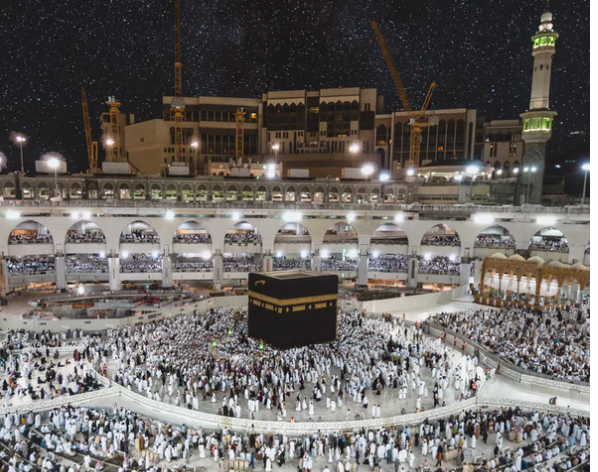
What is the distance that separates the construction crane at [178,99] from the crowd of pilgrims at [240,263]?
21.1 meters

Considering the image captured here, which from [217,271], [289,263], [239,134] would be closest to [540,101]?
[289,263]

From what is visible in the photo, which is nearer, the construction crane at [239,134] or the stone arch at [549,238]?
the stone arch at [549,238]

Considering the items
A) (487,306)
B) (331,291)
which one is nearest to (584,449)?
(331,291)

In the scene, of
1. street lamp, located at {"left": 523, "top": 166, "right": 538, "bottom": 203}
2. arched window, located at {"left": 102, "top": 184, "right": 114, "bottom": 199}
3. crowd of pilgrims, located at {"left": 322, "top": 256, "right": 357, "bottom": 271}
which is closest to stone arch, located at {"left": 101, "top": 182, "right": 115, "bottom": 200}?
arched window, located at {"left": 102, "top": 184, "right": 114, "bottom": 199}

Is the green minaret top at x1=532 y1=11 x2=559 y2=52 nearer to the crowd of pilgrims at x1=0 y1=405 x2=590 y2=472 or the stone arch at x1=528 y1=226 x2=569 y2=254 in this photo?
the stone arch at x1=528 y1=226 x2=569 y2=254

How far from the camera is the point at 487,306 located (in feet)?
79.2

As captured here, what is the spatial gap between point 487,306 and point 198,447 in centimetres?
1864

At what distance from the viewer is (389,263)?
102 feet

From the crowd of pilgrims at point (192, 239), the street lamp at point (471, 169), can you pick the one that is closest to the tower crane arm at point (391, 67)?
the street lamp at point (471, 169)

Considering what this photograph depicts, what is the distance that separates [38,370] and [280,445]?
884 centimetres

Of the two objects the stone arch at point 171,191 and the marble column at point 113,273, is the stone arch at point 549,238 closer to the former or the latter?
the stone arch at point 171,191

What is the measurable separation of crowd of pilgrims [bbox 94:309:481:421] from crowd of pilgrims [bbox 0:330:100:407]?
0.80 meters

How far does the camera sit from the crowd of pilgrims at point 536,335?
14281 mm

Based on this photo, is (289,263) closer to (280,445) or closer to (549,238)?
(280,445)
